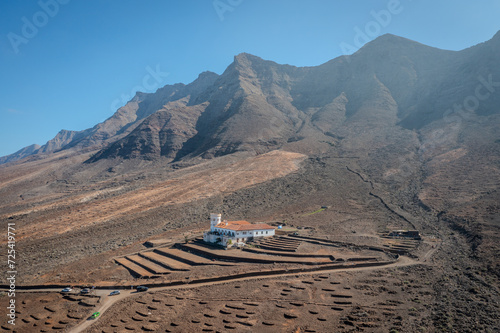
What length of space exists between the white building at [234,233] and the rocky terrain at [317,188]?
741 centimetres

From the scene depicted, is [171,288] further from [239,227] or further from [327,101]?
[327,101]

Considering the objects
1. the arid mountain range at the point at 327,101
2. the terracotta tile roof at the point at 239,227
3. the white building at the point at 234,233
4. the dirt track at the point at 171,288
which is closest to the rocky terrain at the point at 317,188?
the arid mountain range at the point at 327,101

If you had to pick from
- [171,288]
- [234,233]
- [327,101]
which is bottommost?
[171,288]

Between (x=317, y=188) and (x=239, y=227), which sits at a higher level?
(x=317, y=188)

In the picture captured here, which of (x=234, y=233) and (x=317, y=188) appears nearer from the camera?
(x=234, y=233)

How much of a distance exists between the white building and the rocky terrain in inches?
292

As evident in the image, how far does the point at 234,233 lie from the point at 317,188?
116 feet

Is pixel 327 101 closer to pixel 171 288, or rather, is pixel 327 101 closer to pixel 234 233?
pixel 234 233

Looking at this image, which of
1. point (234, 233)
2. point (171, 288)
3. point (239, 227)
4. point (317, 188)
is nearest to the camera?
point (171, 288)

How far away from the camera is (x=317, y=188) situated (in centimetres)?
7462

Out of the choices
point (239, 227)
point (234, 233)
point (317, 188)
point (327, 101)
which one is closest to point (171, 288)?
point (234, 233)

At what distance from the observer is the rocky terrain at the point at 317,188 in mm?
27641

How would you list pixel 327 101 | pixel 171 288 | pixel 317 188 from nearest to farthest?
pixel 171 288 → pixel 317 188 → pixel 327 101

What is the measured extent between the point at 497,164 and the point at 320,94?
105887 mm
